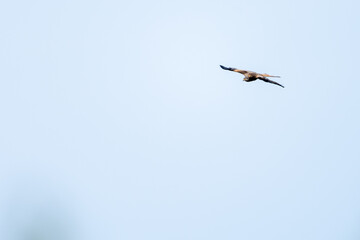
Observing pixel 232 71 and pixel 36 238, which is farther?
pixel 36 238

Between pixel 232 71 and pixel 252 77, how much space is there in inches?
112

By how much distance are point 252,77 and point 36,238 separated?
49.5 meters

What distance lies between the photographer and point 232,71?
113 feet

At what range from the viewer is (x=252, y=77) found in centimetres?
3184

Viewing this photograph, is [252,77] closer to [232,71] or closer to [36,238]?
[232,71]

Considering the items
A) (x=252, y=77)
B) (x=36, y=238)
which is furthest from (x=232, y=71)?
(x=36, y=238)

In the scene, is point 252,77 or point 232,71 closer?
point 252,77

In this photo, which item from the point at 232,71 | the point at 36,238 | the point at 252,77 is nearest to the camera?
the point at 252,77

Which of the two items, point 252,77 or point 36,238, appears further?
point 36,238

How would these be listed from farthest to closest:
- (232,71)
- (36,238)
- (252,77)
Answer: (36,238)
(232,71)
(252,77)
